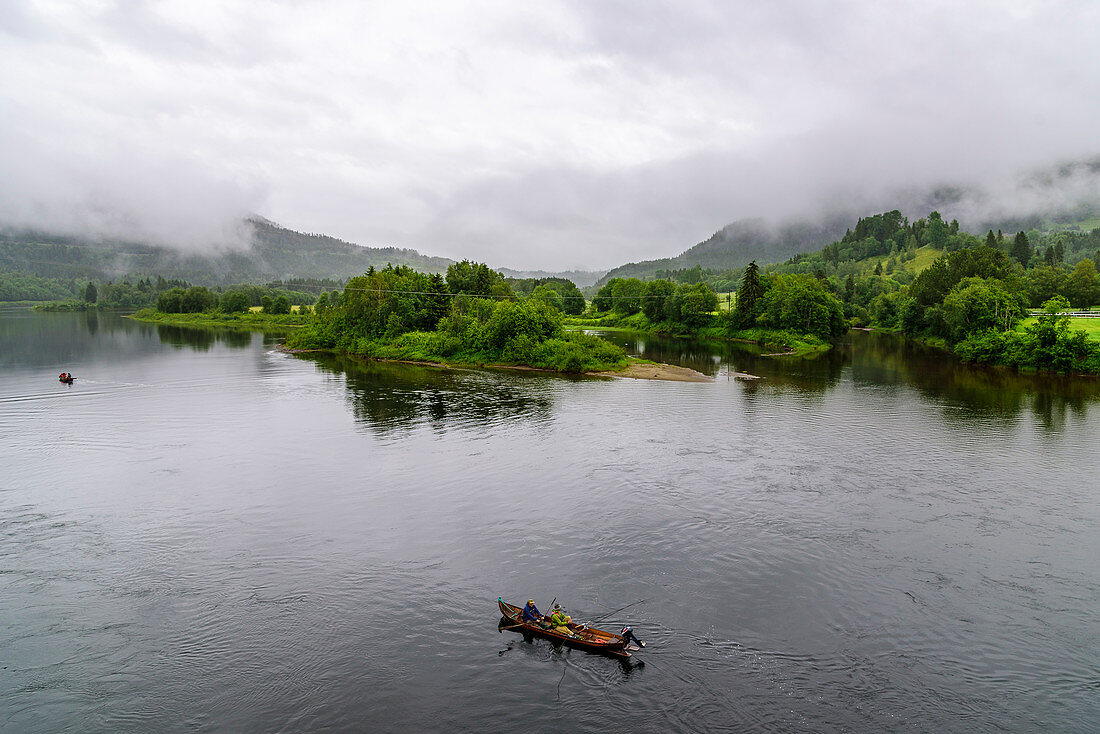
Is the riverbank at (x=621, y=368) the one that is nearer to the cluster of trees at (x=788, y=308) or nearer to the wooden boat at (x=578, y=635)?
the cluster of trees at (x=788, y=308)

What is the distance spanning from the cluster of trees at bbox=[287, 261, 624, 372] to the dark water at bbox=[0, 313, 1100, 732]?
103ft

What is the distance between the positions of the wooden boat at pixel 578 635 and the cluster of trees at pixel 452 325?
59.7m

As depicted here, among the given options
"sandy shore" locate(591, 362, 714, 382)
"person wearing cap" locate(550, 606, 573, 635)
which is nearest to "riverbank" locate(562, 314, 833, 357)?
"sandy shore" locate(591, 362, 714, 382)

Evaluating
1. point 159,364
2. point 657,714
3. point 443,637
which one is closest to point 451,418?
point 443,637

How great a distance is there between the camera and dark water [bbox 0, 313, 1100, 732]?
720 inches

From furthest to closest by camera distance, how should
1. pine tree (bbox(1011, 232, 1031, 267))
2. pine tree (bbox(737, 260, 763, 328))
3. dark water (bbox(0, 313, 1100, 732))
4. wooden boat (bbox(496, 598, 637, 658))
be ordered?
pine tree (bbox(1011, 232, 1031, 267)) → pine tree (bbox(737, 260, 763, 328)) → wooden boat (bbox(496, 598, 637, 658)) → dark water (bbox(0, 313, 1100, 732))

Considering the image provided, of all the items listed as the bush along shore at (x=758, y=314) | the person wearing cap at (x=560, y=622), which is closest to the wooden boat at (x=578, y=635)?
the person wearing cap at (x=560, y=622)

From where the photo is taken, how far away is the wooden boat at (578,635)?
19656 millimetres

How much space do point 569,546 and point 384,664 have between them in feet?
33.2

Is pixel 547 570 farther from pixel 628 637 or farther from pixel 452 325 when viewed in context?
pixel 452 325

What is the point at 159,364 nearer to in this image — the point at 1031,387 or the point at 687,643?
the point at 687,643

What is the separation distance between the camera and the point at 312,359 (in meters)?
95.9

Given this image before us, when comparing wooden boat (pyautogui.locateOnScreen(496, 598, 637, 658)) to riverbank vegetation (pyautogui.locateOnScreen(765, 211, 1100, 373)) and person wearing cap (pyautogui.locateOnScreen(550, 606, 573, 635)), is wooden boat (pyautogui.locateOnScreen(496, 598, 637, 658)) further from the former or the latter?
riverbank vegetation (pyautogui.locateOnScreen(765, 211, 1100, 373))

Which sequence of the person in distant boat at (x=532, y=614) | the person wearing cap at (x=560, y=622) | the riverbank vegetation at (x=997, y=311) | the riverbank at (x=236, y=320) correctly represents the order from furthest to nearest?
the riverbank at (x=236, y=320)
the riverbank vegetation at (x=997, y=311)
the person in distant boat at (x=532, y=614)
the person wearing cap at (x=560, y=622)
